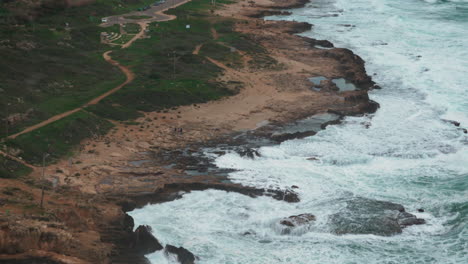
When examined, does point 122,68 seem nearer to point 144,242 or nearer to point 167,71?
point 167,71

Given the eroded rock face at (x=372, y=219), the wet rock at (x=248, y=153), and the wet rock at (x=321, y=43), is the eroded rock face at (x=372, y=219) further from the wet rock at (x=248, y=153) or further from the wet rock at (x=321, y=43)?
the wet rock at (x=321, y=43)

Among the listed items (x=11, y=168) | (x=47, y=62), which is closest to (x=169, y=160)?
(x=11, y=168)

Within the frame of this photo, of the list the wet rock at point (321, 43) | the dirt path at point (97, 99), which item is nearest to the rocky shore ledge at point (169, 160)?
the wet rock at point (321, 43)

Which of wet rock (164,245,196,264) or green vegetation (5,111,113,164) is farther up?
green vegetation (5,111,113,164)

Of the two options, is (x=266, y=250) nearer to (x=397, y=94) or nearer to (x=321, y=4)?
(x=397, y=94)

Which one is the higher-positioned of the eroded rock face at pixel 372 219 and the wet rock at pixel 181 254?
the wet rock at pixel 181 254

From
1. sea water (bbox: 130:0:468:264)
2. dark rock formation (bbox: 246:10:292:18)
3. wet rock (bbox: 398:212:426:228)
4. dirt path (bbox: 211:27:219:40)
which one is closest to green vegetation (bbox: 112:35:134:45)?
dirt path (bbox: 211:27:219:40)

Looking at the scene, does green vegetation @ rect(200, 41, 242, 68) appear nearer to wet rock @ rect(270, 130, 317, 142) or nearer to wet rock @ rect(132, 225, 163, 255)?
wet rock @ rect(270, 130, 317, 142)
